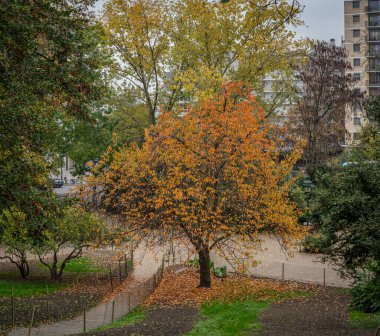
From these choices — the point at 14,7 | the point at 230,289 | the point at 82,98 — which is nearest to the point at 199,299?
the point at 230,289

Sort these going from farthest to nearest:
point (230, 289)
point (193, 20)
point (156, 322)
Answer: point (193, 20), point (230, 289), point (156, 322)

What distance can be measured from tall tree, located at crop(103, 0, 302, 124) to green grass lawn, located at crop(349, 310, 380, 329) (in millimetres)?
14600

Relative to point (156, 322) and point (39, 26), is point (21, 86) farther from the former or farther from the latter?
point (156, 322)

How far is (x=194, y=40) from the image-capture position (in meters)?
31.7

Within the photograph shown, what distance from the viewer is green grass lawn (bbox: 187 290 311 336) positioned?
15914 millimetres

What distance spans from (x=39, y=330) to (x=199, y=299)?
255 inches

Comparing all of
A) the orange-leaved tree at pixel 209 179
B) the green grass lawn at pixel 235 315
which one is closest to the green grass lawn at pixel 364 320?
the green grass lawn at pixel 235 315

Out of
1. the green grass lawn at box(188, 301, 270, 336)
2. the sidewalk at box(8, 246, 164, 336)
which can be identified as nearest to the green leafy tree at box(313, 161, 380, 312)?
the green grass lawn at box(188, 301, 270, 336)

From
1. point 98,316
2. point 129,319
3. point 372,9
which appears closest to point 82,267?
point 98,316

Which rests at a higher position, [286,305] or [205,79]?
[205,79]

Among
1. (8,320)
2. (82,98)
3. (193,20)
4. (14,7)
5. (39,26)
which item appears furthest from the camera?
(193,20)

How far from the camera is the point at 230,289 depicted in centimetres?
2323

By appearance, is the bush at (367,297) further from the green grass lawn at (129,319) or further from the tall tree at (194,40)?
the tall tree at (194,40)

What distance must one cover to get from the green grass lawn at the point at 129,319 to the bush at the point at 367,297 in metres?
7.43
